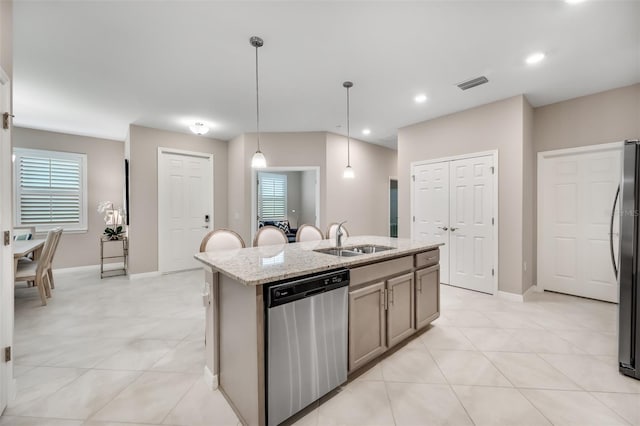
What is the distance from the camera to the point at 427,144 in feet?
14.8

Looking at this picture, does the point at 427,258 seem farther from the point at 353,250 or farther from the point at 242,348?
the point at 242,348

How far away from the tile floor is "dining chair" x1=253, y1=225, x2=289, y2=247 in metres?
1.09

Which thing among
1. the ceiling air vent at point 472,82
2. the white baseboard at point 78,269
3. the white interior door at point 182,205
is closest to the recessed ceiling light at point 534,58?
the ceiling air vent at point 472,82

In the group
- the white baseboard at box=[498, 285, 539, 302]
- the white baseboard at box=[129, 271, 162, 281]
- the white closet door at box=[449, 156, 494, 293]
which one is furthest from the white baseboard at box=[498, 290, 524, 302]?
the white baseboard at box=[129, 271, 162, 281]

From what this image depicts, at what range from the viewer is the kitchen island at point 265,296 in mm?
1422

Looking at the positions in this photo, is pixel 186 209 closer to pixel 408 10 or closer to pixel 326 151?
pixel 326 151

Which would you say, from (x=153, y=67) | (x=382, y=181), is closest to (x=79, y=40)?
(x=153, y=67)

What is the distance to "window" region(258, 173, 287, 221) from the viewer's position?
8.09m

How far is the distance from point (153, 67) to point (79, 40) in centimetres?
60

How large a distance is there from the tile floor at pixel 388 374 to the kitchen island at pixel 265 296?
0.65 feet

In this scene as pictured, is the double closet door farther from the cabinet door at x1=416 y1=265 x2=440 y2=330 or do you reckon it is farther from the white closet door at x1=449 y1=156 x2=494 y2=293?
the cabinet door at x1=416 y1=265 x2=440 y2=330

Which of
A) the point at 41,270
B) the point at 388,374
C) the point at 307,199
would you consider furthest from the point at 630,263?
the point at 307,199

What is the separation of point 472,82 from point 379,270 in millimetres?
2639

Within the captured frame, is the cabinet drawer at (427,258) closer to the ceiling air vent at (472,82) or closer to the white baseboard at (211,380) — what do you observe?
the white baseboard at (211,380)
